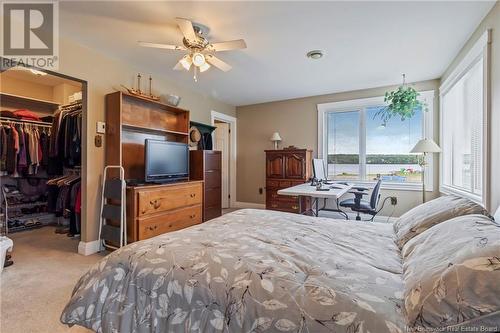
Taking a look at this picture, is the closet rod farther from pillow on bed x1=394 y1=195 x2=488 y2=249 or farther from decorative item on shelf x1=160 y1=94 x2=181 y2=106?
pillow on bed x1=394 y1=195 x2=488 y2=249

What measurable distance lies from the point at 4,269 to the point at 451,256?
3714mm

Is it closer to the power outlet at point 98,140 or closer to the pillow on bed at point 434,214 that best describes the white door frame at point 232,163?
the power outlet at point 98,140

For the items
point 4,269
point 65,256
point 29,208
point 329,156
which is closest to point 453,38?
point 329,156

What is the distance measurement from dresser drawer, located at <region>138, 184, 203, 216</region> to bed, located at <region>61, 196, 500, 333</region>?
5.42ft

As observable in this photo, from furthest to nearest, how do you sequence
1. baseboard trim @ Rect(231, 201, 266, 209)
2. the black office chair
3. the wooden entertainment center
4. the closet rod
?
1. baseboard trim @ Rect(231, 201, 266, 209)
2. the closet rod
3. the black office chair
4. the wooden entertainment center

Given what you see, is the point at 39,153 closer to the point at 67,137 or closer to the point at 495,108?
the point at 67,137

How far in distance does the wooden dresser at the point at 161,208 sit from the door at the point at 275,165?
1.61 metres

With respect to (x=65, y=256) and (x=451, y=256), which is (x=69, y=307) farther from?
(x=65, y=256)

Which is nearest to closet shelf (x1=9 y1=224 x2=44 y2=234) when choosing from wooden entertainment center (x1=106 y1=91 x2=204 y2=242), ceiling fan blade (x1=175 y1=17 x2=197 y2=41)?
wooden entertainment center (x1=106 y1=91 x2=204 y2=242)

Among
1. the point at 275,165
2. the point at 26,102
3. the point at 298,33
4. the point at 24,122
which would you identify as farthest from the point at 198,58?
the point at 26,102

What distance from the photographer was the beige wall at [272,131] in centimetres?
454

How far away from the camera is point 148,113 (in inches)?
143

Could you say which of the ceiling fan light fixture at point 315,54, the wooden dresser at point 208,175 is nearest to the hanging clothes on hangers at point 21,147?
the wooden dresser at point 208,175

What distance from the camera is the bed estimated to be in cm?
83
